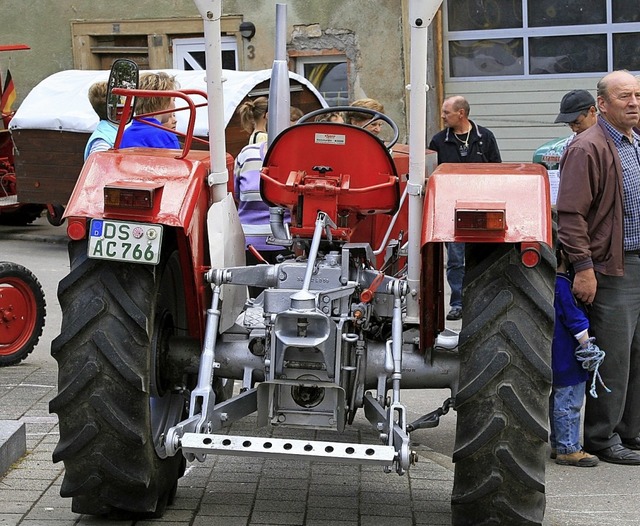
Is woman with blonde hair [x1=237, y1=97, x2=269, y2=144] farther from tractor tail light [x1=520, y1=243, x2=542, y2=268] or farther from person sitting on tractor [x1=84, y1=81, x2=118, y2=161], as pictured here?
tractor tail light [x1=520, y1=243, x2=542, y2=268]

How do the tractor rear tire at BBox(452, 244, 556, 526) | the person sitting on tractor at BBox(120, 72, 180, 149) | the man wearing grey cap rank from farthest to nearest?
1. the man wearing grey cap
2. the person sitting on tractor at BBox(120, 72, 180, 149)
3. the tractor rear tire at BBox(452, 244, 556, 526)

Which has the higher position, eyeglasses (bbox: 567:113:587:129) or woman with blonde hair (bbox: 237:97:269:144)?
woman with blonde hair (bbox: 237:97:269:144)

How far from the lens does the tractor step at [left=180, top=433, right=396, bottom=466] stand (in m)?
4.12

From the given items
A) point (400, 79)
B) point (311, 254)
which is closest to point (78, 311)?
point (311, 254)

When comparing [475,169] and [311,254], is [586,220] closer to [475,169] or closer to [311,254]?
[475,169]

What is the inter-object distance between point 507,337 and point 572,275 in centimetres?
171

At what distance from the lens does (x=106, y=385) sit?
444 centimetres

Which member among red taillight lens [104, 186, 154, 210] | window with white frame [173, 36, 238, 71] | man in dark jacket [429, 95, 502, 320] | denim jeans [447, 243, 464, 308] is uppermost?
window with white frame [173, 36, 238, 71]

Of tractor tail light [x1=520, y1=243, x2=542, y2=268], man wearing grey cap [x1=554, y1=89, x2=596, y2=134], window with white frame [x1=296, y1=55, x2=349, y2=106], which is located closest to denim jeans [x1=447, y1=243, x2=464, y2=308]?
man wearing grey cap [x1=554, y1=89, x2=596, y2=134]

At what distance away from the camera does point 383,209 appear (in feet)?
16.5

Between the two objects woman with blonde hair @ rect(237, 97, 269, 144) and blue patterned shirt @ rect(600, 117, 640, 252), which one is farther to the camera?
woman with blonde hair @ rect(237, 97, 269, 144)

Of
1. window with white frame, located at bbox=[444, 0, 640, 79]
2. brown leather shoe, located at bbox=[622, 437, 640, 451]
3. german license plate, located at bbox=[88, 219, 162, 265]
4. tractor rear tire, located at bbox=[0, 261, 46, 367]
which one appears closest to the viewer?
german license plate, located at bbox=[88, 219, 162, 265]

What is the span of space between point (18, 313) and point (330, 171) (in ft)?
10.4

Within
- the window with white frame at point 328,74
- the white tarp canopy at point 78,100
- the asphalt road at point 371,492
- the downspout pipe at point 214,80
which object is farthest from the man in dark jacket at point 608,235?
the window with white frame at point 328,74
